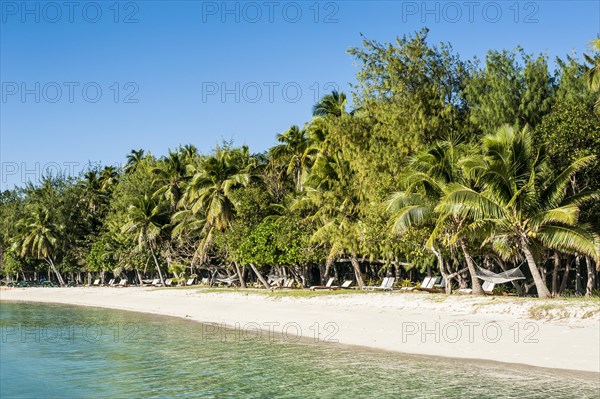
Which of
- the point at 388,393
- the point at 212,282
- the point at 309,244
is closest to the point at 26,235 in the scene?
the point at 212,282

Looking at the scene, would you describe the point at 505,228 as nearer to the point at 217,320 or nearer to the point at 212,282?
the point at 217,320

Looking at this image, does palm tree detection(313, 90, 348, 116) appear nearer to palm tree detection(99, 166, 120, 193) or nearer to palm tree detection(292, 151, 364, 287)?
palm tree detection(292, 151, 364, 287)

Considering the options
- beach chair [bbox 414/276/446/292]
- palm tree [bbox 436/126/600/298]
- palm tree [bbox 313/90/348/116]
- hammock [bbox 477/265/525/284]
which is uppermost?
palm tree [bbox 313/90/348/116]

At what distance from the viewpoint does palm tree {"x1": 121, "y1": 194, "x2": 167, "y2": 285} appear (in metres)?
53.6

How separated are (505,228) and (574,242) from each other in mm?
2531

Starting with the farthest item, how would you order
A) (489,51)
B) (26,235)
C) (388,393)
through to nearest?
(26,235)
(489,51)
(388,393)

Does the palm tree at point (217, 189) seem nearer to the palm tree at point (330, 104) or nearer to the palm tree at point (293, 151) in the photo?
the palm tree at point (293, 151)

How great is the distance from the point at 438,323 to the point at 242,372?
741cm

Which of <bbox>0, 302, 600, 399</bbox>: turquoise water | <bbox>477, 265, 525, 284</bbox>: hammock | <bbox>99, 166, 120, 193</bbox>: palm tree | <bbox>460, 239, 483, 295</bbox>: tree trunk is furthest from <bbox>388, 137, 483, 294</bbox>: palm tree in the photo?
<bbox>99, 166, 120, 193</bbox>: palm tree

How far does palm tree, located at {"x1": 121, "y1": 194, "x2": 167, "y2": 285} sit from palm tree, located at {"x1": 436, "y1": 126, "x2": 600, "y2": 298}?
3505 cm

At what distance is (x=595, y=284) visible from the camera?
3011 centimetres

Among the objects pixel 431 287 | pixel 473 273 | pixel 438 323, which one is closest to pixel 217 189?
pixel 431 287

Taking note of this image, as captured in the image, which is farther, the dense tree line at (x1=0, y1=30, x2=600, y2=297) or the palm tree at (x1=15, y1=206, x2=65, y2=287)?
the palm tree at (x1=15, y1=206, x2=65, y2=287)

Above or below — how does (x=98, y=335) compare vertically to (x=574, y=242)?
below
